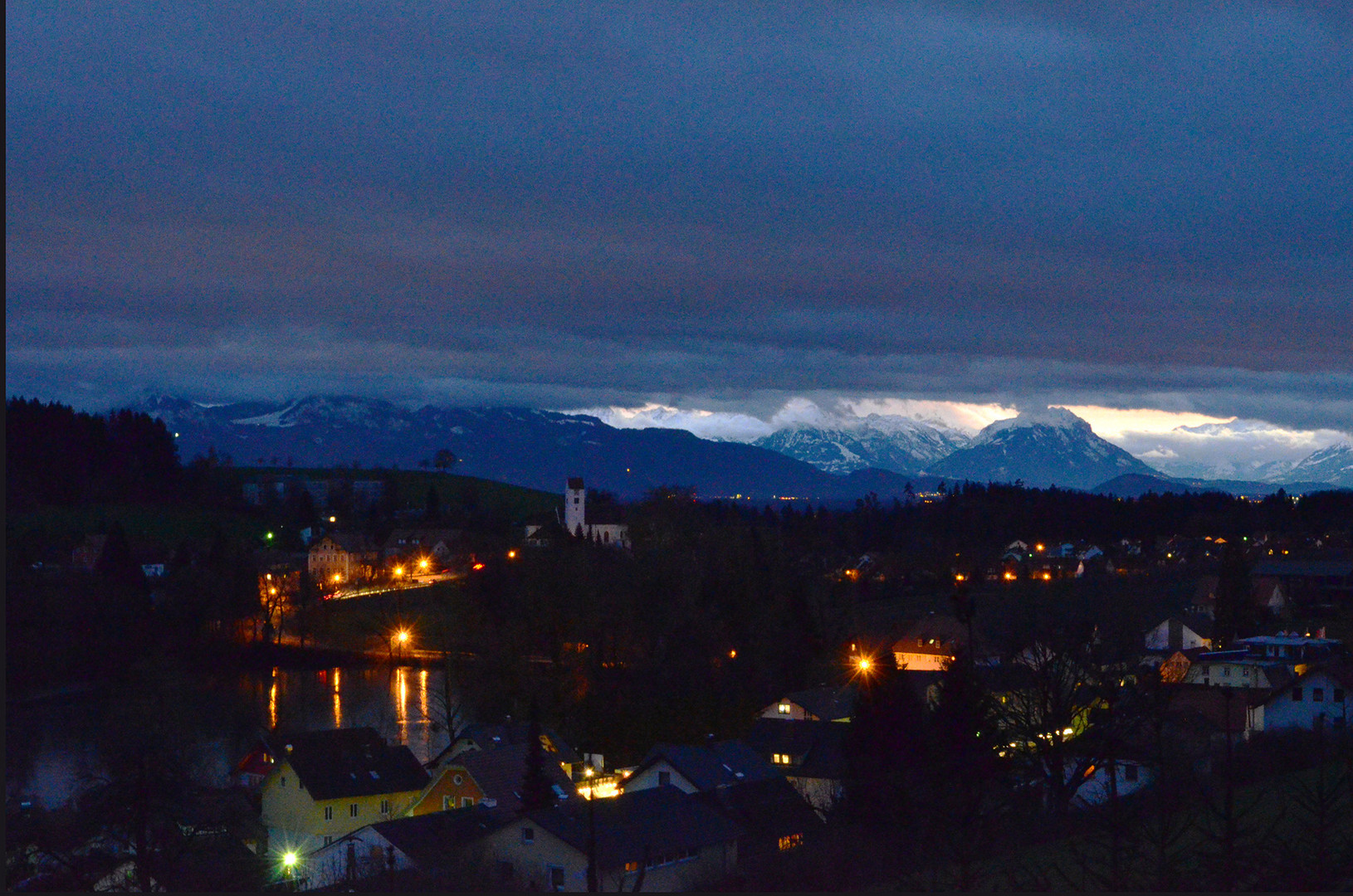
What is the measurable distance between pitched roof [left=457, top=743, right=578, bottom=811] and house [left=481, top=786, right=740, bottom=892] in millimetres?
4277

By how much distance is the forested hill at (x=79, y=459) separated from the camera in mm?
80438

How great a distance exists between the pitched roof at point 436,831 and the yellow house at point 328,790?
5.08 metres

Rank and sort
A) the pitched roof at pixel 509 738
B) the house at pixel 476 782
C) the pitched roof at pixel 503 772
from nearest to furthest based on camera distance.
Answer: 1. the pitched roof at pixel 503 772
2. the house at pixel 476 782
3. the pitched roof at pixel 509 738

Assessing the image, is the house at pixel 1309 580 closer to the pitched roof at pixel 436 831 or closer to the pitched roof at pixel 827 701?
the pitched roof at pixel 827 701

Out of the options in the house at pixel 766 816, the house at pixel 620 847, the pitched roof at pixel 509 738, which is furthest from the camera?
the pitched roof at pixel 509 738

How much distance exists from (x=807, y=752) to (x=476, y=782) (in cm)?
796

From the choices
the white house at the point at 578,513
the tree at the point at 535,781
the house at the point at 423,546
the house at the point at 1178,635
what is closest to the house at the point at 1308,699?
the tree at the point at 535,781

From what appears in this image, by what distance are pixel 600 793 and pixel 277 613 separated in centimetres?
3476

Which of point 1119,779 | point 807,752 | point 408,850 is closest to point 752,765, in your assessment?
point 807,752

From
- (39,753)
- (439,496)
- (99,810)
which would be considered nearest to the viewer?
(99,810)

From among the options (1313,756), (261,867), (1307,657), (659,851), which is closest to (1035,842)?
(659,851)

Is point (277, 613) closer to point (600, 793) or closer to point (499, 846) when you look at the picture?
point (600, 793)

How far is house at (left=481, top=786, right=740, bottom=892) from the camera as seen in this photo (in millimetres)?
20672

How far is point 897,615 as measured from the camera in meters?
60.2
